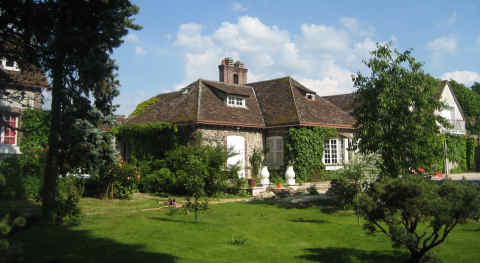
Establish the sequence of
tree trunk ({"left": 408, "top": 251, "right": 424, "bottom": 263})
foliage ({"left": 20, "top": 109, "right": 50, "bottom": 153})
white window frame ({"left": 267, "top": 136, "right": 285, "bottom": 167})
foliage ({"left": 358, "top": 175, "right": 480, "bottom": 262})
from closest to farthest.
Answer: foliage ({"left": 358, "top": 175, "right": 480, "bottom": 262}) < tree trunk ({"left": 408, "top": 251, "right": 424, "bottom": 263}) < foliage ({"left": 20, "top": 109, "right": 50, "bottom": 153}) < white window frame ({"left": 267, "top": 136, "right": 285, "bottom": 167})

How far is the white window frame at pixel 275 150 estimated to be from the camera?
24.2m

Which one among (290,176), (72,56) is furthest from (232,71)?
(72,56)

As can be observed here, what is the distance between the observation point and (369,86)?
13.8 metres

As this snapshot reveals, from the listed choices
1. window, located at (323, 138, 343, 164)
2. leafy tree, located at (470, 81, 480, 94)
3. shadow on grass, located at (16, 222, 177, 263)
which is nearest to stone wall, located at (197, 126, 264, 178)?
window, located at (323, 138, 343, 164)

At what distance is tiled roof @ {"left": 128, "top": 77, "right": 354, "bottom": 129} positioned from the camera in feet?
75.1

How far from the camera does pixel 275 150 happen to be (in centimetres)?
2448

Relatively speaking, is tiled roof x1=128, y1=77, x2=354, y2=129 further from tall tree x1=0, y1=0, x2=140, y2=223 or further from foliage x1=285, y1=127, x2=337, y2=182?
tall tree x1=0, y1=0, x2=140, y2=223

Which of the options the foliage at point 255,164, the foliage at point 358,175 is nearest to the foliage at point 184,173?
the foliage at point 255,164

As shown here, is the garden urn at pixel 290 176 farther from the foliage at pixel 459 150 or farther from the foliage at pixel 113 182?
the foliage at pixel 459 150

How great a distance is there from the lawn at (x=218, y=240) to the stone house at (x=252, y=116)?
1014 centimetres

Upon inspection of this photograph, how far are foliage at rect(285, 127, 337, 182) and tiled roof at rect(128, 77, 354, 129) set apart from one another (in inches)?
21.2

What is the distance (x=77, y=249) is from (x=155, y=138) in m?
15.3

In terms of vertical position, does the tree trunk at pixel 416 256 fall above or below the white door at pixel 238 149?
below

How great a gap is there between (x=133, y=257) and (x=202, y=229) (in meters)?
3.02
